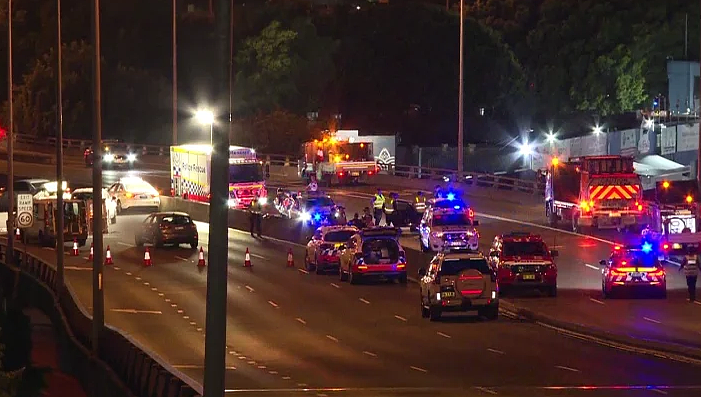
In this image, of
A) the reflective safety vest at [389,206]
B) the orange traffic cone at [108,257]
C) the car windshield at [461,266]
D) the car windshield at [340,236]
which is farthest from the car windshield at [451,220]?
the car windshield at [461,266]

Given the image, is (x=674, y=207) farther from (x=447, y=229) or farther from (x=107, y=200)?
(x=107, y=200)

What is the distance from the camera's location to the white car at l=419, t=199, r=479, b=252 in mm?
46094

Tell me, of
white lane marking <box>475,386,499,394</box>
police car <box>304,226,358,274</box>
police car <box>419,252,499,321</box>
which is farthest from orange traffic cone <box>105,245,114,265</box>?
white lane marking <box>475,386,499,394</box>

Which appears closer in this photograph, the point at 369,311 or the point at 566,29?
the point at 369,311

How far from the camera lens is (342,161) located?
7456cm

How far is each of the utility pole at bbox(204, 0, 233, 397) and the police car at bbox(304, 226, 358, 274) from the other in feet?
104

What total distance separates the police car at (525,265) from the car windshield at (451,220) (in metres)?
8.03

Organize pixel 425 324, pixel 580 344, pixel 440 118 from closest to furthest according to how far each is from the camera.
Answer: pixel 580 344, pixel 425 324, pixel 440 118

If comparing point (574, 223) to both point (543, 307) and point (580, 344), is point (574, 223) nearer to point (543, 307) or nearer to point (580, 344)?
point (543, 307)

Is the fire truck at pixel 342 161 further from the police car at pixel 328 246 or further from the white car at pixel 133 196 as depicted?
the police car at pixel 328 246

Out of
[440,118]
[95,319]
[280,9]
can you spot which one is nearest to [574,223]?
[95,319]

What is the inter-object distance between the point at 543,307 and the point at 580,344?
19.5ft

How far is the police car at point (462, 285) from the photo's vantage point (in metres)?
33.8

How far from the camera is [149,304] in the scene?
3812 cm
